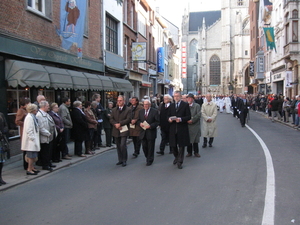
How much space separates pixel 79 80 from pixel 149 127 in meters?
5.97

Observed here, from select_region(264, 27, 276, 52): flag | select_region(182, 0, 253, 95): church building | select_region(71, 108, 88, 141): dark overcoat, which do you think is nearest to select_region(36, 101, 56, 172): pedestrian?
select_region(71, 108, 88, 141): dark overcoat

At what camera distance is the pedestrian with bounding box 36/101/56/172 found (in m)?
7.67

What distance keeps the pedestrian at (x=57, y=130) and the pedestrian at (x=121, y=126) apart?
149 centimetres

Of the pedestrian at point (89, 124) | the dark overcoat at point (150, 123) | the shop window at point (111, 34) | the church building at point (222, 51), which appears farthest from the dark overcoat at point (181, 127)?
the church building at point (222, 51)

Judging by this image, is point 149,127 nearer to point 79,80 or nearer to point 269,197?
point 269,197

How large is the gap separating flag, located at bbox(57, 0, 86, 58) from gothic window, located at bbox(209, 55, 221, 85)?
6669cm

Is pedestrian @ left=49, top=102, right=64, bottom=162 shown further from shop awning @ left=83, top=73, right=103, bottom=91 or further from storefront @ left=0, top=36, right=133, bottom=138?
shop awning @ left=83, top=73, right=103, bottom=91

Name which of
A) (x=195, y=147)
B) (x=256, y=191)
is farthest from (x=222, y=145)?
(x=256, y=191)

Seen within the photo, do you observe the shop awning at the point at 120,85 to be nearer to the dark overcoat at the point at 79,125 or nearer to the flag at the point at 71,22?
the flag at the point at 71,22

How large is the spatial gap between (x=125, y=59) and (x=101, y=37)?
16.5 ft

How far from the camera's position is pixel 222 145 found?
11125mm

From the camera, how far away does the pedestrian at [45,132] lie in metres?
7.67

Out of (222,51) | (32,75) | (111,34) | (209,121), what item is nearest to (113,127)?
(32,75)

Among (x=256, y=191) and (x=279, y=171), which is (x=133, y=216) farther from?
(x=279, y=171)
